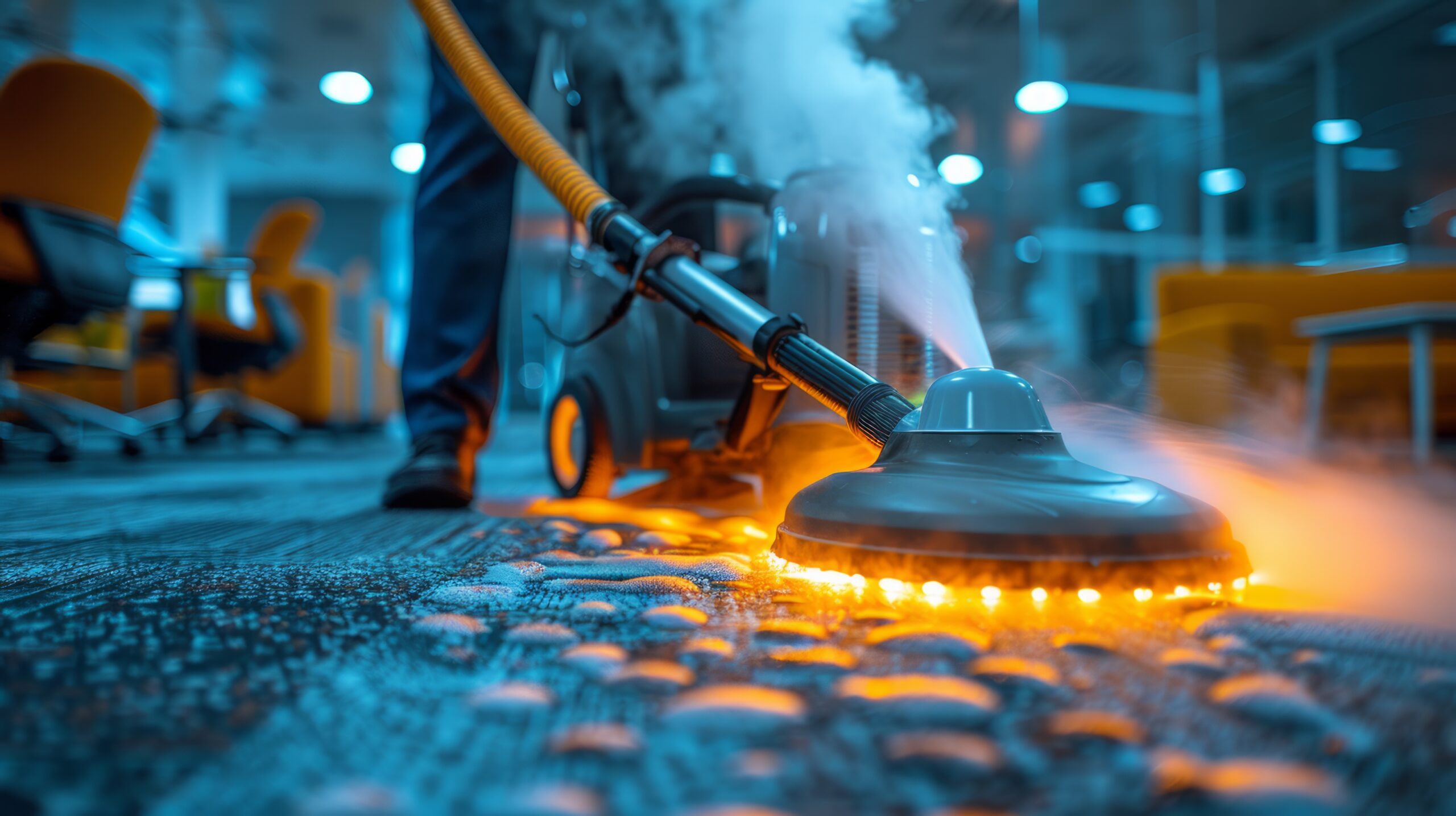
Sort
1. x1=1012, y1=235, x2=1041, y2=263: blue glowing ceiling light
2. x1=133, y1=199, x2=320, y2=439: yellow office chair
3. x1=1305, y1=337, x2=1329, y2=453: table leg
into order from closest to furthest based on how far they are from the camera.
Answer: x1=1305, y1=337, x2=1329, y2=453: table leg, x1=133, y1=199, x2=320, y2=439: yellow office chair, x1=1012, y1=235, x2=1041, y2=263: blue glowing ceiling light

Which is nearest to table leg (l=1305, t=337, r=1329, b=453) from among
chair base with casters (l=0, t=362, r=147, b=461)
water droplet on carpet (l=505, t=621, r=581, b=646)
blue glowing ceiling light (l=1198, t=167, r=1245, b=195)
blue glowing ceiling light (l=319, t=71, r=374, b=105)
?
water droplet on carpet (l=505, t=621, r=581, b=646)

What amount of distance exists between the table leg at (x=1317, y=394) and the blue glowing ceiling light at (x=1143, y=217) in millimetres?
5929

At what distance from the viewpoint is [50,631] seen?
51cm

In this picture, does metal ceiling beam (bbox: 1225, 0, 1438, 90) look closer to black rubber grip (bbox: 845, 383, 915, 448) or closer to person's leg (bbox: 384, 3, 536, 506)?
person's leg (bbox: 384, 3, 536, 506)

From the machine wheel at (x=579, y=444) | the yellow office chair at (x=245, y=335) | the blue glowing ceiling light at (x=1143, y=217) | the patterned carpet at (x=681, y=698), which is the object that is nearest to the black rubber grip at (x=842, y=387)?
the patterned carpet at (x=681, y=698)

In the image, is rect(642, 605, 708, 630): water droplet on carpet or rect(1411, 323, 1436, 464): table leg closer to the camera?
rect(642, 605, 708, 630): water droplet on carpet

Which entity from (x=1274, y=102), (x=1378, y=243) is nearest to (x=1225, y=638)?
(x=1378, y=243)

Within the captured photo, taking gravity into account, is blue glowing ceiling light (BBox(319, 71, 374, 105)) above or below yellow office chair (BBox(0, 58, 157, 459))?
above

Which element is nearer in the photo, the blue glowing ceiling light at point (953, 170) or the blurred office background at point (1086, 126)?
the blue glowing ceiling light at point (953, 170)

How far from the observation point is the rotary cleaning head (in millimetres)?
523

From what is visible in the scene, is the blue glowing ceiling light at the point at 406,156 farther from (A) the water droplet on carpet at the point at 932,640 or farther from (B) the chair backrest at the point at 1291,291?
(A) the water droplet on carpet at the point at 932,640

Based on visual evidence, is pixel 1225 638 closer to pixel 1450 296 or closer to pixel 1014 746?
pixel 1014 746

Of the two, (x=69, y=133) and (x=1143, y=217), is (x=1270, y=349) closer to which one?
(x=69, y=133)

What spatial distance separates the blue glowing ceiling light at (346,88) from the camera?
24.0 ft
